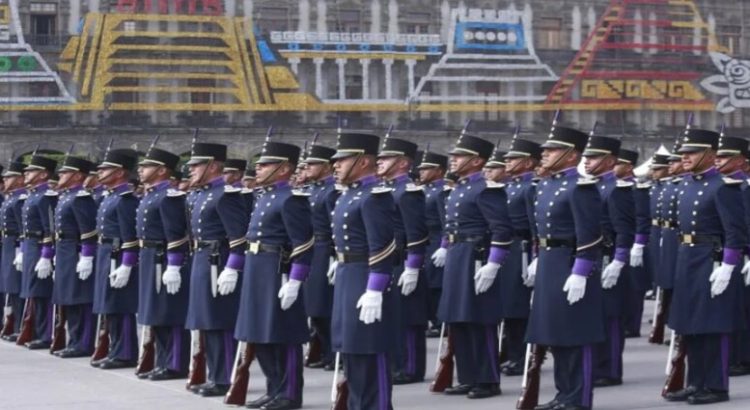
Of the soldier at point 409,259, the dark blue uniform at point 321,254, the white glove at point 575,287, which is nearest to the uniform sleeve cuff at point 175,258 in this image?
the dark blue uniform at point 321,254

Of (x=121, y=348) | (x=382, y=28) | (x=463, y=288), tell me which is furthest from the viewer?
(x=382, y=28)

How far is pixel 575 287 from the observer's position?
9633 millimetres

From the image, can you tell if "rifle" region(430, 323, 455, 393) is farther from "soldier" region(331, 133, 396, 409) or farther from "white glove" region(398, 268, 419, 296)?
"soldier" region(331, 133, 396, 409)

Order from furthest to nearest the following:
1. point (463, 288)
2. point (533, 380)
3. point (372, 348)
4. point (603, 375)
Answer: point (603, 375) < point (463, 288) < point (533, 380) < point (372, 348)

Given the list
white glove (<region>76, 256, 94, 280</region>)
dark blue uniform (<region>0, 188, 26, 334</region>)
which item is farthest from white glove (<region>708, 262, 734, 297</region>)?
dark blue uniform (<region>0, 188, 26, 334</region>)

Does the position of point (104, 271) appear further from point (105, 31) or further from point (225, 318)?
point (105, 31)

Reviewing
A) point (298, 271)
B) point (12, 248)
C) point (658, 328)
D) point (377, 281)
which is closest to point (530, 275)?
point (298, 271)

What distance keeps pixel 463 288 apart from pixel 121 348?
3.64m

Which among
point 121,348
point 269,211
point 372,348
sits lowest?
point 121,348

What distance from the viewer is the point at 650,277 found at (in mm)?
Answer: 14602

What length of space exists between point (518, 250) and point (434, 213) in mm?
1767

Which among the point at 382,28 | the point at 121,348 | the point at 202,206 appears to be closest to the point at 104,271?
the point at 121,348

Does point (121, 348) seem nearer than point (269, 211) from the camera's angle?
No

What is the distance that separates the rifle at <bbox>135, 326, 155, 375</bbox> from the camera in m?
12.4
